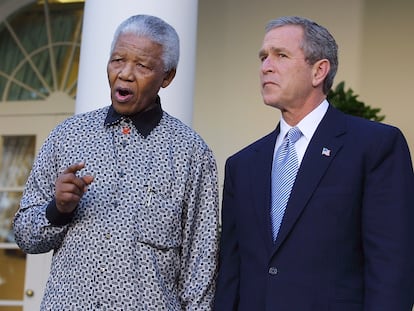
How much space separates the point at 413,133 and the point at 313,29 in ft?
11.8

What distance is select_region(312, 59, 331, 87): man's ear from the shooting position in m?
3.36

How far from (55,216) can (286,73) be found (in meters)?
1.01

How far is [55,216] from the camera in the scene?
9.84 ft

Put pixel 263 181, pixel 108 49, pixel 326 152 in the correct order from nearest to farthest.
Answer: pixel 326 152 < pixel 263 181 < pixel 108 49

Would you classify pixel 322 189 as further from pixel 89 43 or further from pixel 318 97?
pixel 89 43

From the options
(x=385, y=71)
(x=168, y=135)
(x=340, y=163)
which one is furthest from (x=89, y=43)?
(x=385, y=71)

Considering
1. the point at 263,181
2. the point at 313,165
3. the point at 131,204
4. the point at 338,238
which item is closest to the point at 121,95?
the point at 131,204

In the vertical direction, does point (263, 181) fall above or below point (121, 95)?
below

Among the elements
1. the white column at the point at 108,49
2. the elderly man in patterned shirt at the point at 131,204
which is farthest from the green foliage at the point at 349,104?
the elderly man in patterned shirt at the point at 131,204

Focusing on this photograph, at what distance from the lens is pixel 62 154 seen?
10.5 ft

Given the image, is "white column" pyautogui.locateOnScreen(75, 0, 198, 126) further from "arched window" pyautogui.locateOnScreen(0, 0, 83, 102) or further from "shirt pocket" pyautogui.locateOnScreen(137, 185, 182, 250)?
"arched window" pyautogui.locateOnScreen(0, 0, 83, 102)

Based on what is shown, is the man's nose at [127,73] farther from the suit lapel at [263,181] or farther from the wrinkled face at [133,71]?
the suit lapel at [263,181]

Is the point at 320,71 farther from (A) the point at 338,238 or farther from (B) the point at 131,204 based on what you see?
(B) the point at 131,204

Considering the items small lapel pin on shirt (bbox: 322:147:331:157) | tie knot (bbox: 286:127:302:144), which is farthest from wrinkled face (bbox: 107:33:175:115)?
small lapel pin on shirt (bbox: 322:147:331:157)
